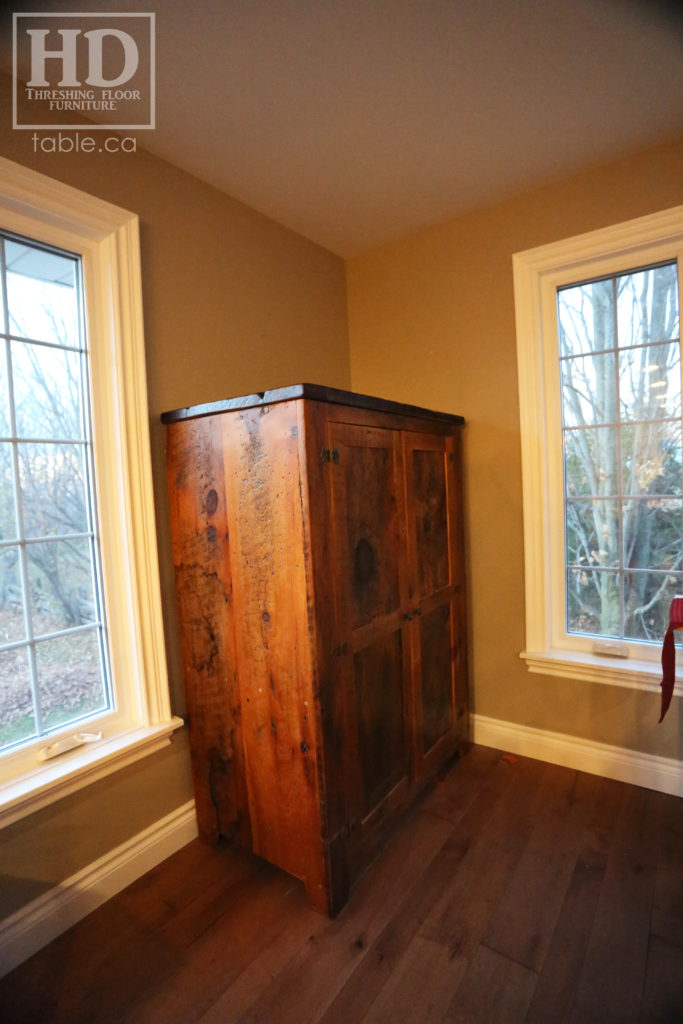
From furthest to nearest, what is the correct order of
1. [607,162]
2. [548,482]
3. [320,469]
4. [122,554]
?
1. [548,482]
2. [607,162]
3. [122,554]
4. [320,469]

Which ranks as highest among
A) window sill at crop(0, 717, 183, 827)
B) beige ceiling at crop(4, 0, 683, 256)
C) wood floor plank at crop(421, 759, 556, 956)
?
beige ceiling at crop(4, 0, 683, 256)

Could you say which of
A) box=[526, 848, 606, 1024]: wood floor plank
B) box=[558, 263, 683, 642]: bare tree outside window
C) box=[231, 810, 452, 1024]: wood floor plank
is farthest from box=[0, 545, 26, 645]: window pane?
box=[558, 263, 683, 642]: bare tree outside window

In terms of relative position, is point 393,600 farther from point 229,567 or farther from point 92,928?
point 92,928

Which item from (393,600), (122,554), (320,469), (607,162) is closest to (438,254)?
(607,162)

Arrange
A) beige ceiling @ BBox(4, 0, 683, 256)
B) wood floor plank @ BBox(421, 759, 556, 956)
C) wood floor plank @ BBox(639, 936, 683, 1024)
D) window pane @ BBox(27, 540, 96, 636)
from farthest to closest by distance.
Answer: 1. window pane @ BBox(27, 540, 96, 636)
2. wood floor plank @ BBox(421, 759, 556, 956)
3. beige ceiling @ BBox(4, 0, 683, 256)
4. wood floor plank @ BBox(639, 936, 683, 1024)

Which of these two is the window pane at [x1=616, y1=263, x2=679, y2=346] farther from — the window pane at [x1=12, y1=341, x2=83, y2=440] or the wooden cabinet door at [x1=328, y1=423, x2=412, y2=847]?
the window pane at [x1=12, y1=341, x2=83, y2=440]

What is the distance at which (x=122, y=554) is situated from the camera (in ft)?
5.87

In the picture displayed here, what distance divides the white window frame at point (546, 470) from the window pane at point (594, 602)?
4 centimetres

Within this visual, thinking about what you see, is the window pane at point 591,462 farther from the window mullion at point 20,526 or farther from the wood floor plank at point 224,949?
the window mullion at point 20,526

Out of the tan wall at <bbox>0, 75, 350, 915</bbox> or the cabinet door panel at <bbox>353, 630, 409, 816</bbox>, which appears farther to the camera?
the cabinet door panel at <bbox>353, 630, 409, 816</bbox>

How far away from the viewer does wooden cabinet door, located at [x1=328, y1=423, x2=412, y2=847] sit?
5.26 feet

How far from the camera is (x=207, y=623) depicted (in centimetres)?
177

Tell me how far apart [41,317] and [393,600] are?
5.12ft

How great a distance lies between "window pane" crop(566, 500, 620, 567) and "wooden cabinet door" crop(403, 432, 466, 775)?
0.52 meters
